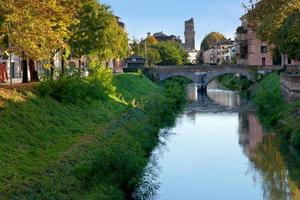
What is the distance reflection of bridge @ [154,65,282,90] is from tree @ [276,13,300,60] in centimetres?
3508

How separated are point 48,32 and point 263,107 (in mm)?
29603

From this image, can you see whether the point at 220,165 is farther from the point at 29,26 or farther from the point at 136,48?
the point at 136,48

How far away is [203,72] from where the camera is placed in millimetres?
94688

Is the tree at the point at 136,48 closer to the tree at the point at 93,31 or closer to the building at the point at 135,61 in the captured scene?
the building at the point at 135,61

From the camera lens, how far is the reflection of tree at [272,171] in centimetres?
2401

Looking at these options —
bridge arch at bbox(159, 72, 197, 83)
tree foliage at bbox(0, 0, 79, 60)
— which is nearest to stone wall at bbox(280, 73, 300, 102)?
tree foliage at bbox(0, 0, 79, 60)

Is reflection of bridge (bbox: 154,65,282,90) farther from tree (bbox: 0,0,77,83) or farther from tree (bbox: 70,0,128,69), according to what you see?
tree (bbox: 0,0,77,83)

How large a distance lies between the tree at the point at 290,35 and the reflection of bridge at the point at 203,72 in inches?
1381

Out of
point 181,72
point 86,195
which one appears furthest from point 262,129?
point 181,72

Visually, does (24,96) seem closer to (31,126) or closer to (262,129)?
(31,126)

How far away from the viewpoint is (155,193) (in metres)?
23.1

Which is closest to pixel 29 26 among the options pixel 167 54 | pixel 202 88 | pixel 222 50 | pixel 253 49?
pixel 202 88

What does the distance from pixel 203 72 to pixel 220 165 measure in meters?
64.6

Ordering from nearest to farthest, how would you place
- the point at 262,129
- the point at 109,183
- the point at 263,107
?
the point at 109,183 < the point at 262,129 < the point at 263,107
